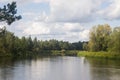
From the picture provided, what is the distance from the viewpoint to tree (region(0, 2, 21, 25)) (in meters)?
29.1

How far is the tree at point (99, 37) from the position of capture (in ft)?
374

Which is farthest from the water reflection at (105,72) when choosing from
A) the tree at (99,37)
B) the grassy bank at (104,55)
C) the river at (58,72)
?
the tree at (99,37)

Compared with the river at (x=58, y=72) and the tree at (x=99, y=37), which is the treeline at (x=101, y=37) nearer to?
the tree at (x=99, y=37)

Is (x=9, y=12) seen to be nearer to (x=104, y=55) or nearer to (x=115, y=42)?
(x=115, y=42)

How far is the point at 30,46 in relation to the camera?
171875 millimetres

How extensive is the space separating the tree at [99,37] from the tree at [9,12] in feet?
275

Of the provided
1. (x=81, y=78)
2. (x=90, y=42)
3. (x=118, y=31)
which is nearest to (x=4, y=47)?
(x=90, y=42)

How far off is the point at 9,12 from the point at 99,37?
87.6 metres

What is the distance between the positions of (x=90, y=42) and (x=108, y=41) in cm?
1349

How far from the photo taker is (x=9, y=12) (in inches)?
1158

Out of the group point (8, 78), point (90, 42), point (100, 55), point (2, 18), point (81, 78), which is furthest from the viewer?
point (90, 42)

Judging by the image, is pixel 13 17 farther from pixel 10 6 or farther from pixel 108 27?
pixel 108 27

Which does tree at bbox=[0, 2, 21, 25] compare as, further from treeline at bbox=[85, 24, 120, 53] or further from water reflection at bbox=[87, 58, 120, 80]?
treeline at bbox=[85, 24, 120, 53]

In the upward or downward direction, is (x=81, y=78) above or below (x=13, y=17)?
below
